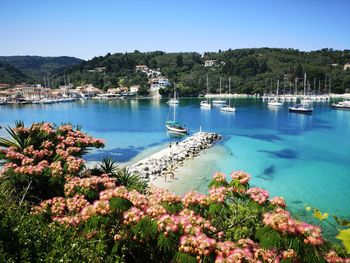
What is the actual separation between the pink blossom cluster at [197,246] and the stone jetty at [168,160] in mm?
21434

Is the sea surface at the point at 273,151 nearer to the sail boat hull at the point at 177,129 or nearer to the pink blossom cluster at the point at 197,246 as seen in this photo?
the sail boat hull at the point at 177,129

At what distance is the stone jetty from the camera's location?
27.6 metres

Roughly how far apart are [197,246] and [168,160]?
2736 centimetres

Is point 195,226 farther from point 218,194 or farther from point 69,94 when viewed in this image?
point 69,94

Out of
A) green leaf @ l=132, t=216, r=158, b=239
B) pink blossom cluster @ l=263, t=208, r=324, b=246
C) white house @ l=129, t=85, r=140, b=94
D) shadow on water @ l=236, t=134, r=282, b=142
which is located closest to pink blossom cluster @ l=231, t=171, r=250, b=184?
pink blossom cluster @ l=263, t=208, r=324, b=246

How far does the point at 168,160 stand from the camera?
3209 centimetres

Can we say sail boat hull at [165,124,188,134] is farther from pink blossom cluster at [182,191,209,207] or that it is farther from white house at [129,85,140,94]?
white house at [129,85,140,94]

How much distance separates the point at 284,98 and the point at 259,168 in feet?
332

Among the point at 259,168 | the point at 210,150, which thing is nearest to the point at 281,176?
the point at 259,168

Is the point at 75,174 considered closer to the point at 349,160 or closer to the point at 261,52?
the point at 349,160

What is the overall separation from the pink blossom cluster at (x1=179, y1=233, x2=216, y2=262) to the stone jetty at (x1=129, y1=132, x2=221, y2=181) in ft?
70.3

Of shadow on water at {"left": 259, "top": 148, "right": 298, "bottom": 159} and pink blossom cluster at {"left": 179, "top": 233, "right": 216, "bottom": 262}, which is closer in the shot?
pink blossom cluster at {"left": 179, "top": 233, "right": 216, "bottom": 262}

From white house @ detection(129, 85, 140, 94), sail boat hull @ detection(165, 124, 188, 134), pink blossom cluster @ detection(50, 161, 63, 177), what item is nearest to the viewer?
pink blossom cluster @ detection(50, 161, 63, 177)

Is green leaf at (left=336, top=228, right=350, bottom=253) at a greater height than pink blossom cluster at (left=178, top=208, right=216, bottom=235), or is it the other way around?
green leaf at (left=336, top=228, right=350, bottom=253)
